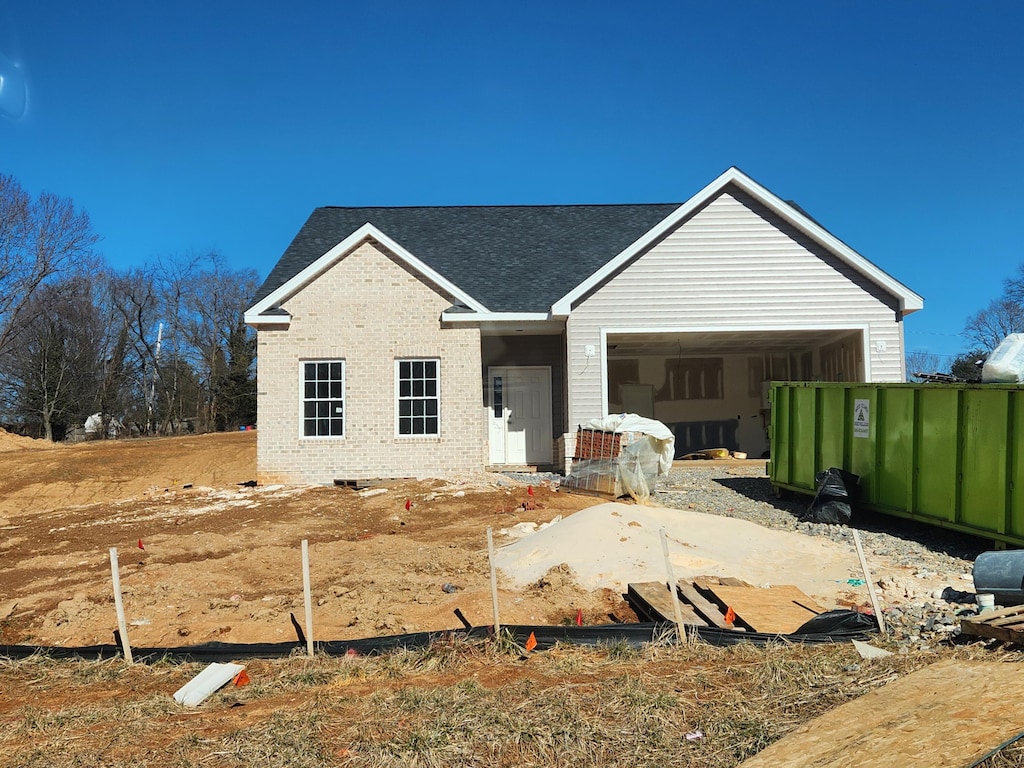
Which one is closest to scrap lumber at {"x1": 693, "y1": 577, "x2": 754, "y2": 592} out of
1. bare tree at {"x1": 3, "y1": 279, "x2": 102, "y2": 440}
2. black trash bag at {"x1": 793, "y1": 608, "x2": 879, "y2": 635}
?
black trash bag at {"x1": 793, "y1": 608, "x2": 879, "y2": 635}

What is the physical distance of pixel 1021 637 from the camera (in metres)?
5.77

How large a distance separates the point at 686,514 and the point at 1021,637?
5547 mm

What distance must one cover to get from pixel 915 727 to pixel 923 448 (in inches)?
283

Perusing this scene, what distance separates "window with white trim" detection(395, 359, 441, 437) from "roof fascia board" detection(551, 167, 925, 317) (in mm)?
3051

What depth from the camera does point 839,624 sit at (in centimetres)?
645

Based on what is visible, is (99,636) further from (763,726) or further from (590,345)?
(590,345)

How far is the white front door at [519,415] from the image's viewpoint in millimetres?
19219

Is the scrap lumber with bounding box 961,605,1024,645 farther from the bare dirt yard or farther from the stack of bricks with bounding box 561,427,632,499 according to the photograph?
the stack of bricks with bounding box 561,427,632,499

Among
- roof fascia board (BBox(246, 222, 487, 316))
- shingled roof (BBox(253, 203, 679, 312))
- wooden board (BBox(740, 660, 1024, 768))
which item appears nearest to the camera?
wooden board (BBox(740, 660, 1024, 768))

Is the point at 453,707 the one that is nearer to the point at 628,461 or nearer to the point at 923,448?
the point at 923,448

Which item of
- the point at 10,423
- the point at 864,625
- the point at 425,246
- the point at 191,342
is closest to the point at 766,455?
the point at 425,246

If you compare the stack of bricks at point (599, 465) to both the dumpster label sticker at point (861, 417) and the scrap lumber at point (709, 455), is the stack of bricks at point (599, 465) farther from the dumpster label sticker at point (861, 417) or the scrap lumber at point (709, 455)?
the scrap lumber at point (709, 455)

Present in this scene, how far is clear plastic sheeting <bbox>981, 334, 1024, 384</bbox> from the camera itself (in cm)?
955

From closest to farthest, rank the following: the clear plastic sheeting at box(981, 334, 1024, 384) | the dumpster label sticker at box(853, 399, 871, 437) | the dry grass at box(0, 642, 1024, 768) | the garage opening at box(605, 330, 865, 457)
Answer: the dry grass at box(0, 642, 1024, 768)
the clear plastic sheeting at box(981, 334, 1024, 384)
the dumpster label sticker at box(853, 399, 871, 437)
the garage opening at box(605, 330, 865, 457)
